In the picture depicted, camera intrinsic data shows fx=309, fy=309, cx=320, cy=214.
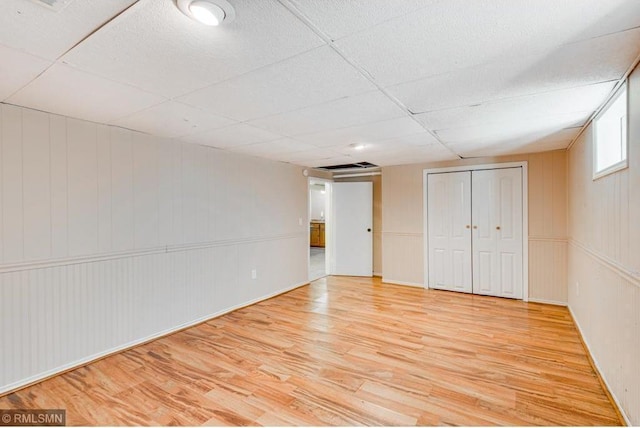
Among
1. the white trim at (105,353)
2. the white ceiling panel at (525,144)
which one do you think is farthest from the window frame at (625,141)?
the white trim at (105,353)

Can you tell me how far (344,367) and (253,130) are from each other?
2.33 m

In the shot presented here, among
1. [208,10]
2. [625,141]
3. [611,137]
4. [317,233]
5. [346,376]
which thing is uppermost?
[208,10]

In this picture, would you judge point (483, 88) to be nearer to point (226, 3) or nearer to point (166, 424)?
point (226, 3)

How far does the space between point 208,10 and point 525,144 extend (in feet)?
12.9

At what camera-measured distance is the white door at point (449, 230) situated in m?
4.88

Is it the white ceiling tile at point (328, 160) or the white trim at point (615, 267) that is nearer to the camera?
the white trim at point (615, 267)

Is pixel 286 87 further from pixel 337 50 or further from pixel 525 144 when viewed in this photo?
pixel 525 144

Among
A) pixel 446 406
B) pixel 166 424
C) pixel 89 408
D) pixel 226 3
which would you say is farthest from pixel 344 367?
pixel 226 3

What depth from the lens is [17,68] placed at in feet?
5.62

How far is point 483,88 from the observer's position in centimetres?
205

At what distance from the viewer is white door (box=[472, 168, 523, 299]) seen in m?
4.50

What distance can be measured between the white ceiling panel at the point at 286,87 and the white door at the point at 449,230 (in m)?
3.45

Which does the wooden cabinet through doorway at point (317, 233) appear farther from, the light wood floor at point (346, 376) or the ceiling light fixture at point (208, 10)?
the ceiling light fixture at point (208, 10)

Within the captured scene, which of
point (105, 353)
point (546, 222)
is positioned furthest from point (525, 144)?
point (105, 353)
